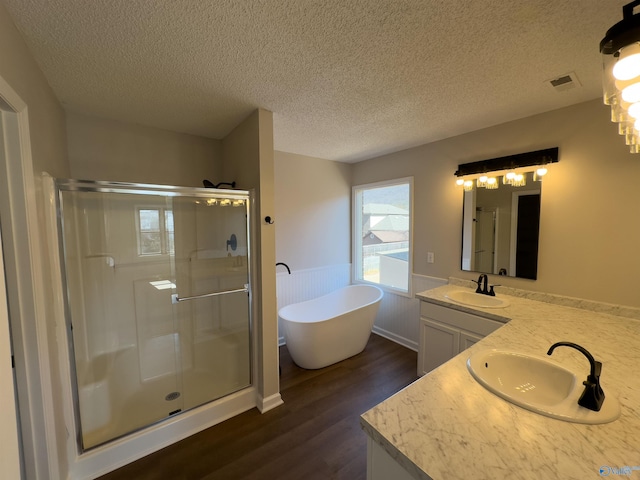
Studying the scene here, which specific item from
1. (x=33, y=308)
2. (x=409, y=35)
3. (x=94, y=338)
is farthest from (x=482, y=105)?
(x=94, y=338)

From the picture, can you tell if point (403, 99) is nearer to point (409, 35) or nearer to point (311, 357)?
point (409, 35)

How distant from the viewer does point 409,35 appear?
1.22 meters

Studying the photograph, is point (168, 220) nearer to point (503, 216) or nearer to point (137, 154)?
point (137, 154)

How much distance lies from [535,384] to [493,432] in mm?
615

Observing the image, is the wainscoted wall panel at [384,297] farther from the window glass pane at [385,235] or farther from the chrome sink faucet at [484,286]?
the chrome sink faucet at [484,286]

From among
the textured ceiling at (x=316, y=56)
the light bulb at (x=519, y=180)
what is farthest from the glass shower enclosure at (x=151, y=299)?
the light bulb at (x=519, y=180)

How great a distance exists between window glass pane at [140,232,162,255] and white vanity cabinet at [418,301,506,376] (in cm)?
248

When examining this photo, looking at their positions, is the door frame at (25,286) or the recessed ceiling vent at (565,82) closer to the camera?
the door frame at (25,286)

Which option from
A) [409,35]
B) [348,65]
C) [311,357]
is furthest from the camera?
[311,357]

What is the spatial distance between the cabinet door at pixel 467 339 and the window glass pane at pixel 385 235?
3.94 ft

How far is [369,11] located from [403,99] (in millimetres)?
871

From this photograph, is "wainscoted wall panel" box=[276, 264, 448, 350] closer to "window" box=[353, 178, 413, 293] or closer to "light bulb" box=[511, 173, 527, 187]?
"window" box=[353, 178, 413, 293]

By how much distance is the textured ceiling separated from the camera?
3.55 ft

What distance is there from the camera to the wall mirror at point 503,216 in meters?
2.17
